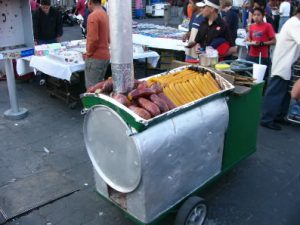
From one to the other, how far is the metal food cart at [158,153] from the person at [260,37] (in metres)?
2.77

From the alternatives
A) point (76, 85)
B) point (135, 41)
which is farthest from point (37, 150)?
point (135, 41)

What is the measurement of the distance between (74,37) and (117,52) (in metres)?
11.3

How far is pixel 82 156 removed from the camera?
444cm

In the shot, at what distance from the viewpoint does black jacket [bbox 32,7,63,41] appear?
6895mm

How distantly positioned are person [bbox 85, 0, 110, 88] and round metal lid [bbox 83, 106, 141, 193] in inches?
90.1

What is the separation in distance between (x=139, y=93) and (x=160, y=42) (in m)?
5.12

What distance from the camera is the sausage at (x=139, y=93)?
270cm

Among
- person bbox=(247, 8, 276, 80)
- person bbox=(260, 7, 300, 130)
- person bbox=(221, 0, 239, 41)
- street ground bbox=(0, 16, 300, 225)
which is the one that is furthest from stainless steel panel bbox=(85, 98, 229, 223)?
person bbox=(221, 0, 239, 41)

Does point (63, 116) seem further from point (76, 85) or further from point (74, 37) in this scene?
point (74, 37)

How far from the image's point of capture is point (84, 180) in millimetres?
3932

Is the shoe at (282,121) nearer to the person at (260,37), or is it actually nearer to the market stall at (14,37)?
the person at (260,37)

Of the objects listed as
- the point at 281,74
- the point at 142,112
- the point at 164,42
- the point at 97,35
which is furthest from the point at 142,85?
the point at 164,42

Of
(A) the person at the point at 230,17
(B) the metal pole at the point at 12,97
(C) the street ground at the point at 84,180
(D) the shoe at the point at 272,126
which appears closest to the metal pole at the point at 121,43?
(C) the street ground at the point at 84,180

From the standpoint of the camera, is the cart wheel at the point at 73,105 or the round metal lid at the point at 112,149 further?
the cart wheel at the point at 73,105
